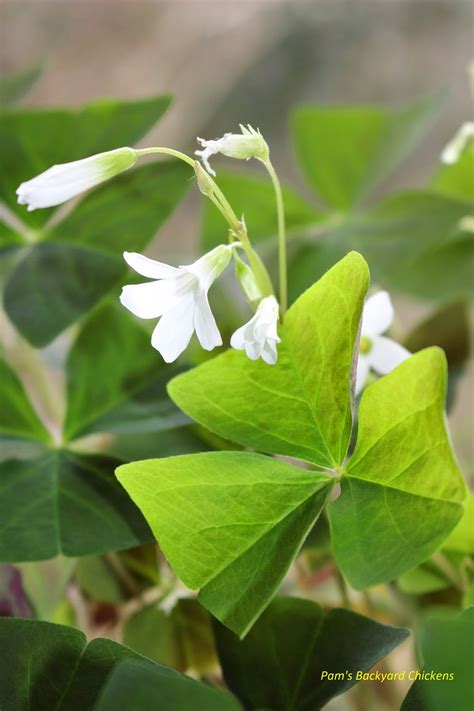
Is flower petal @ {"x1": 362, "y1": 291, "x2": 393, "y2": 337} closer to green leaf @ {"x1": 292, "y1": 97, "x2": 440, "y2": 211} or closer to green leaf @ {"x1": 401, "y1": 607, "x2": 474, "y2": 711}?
green leaf @ {"x1": 401, "y1": 607, "x2": 474, "y2": 711}

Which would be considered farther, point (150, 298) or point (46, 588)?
point (46, 588)

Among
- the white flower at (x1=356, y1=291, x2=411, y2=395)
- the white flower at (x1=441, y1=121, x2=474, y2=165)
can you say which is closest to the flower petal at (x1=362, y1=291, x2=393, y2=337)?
the white flower at (x1=356, y1=291, x2=411, y2=395)

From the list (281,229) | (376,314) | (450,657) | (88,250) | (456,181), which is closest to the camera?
(450,657)

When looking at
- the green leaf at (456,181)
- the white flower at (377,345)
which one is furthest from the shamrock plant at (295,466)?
the green leaf at (456,181)

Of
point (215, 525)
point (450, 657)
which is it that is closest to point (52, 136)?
point (215, 525)

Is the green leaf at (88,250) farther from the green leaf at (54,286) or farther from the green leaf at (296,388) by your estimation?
the green leaf at (296,388)

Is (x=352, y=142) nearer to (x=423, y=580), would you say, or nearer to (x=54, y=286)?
(x=54, y=286)

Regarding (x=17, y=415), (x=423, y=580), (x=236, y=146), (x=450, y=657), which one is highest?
(x=236, y=146)
